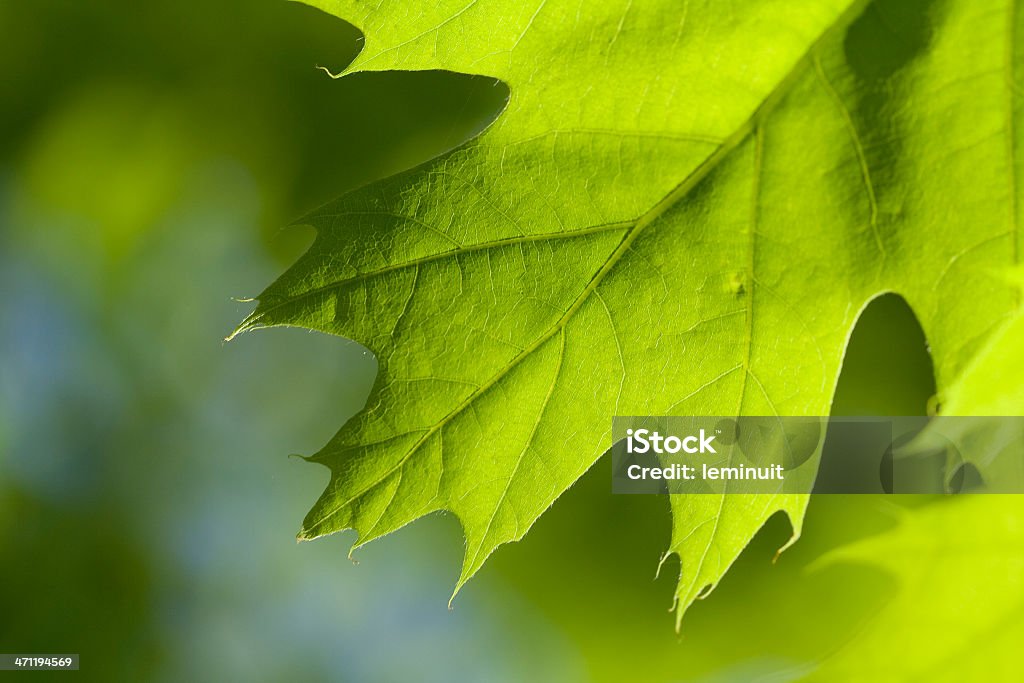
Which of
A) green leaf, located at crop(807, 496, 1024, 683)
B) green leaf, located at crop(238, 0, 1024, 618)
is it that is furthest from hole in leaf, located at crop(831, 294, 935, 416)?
green leaf, located at crop(238, 0, 1024, 618)

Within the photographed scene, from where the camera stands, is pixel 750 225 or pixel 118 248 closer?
pixel 750 225

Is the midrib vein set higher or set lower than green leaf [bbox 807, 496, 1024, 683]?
higher

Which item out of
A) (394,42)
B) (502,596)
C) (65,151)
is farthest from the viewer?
(65,151)

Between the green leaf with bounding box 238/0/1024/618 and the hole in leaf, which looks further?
the hole in leaf

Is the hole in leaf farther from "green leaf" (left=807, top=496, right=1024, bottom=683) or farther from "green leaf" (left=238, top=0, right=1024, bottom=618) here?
"green leaf" (left=238, top=0, right=1024, bottom=618)

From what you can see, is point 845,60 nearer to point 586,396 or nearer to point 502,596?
point 586,396

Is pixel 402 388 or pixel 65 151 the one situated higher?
pixel 65 151

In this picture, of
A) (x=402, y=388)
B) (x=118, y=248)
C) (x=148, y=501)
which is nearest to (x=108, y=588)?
(x=148, y=501)
